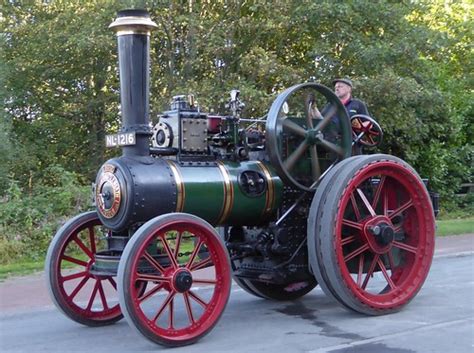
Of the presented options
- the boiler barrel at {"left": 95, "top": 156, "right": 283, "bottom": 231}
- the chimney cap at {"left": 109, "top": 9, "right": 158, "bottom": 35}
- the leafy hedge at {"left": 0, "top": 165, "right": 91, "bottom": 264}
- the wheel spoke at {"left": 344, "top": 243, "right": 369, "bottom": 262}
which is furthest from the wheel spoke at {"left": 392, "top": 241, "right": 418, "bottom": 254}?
the leafy hedge at {"left": 0, "top": 165, "right": 91, "bottom": 264}

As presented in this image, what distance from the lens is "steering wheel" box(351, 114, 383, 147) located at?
745 cm

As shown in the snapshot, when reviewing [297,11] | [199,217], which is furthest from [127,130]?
[297,11]

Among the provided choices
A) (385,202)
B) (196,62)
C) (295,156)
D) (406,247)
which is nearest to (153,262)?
(295,156)

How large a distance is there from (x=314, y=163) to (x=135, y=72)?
2.02m

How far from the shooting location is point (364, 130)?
7492mm

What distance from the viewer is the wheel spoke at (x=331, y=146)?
7.04m

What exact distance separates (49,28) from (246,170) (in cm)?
964

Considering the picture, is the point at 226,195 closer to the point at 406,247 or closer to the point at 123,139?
the point at 123,139

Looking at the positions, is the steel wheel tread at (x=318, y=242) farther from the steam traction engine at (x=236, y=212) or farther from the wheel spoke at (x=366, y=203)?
the wheel spoke at (x=366, y=203)

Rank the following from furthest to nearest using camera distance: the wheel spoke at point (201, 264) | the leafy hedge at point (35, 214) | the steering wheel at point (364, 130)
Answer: the leafy hedge at point (35, 214)
the steering wheel at point (364, 130)
the wheel spoke at point (201, 264)

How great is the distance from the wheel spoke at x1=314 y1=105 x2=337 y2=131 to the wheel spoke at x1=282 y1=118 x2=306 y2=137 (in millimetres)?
195

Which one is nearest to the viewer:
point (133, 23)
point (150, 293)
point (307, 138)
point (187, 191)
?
point (150, 293)

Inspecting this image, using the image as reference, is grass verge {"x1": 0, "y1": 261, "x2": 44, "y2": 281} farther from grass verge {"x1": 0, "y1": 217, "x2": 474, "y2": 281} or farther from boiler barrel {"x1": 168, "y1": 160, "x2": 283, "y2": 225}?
boiler barrel {"x1": 168, "y1": 160, "x2": 283, "y2": 225}

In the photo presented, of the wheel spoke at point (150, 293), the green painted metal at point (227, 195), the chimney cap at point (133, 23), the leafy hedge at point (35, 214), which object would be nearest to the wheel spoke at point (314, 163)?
the green painted metal at point (227, 195)
